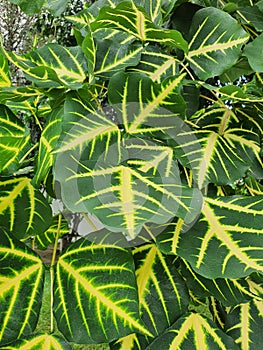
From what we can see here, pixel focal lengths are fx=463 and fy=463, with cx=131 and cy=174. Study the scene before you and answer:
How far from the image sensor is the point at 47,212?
46 cm

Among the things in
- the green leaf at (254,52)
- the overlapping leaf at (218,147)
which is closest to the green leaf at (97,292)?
the overlapping leaf at (218,147)

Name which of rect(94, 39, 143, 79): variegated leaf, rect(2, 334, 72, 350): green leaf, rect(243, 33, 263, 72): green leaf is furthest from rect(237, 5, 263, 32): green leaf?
rect(2, 334, 72, 350): green leaf

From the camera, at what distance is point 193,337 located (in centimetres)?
41

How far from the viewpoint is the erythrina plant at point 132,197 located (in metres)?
0.35

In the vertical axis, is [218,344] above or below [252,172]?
below

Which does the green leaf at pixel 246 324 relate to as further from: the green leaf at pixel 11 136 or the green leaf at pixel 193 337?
the green leaf at pixel 11 136

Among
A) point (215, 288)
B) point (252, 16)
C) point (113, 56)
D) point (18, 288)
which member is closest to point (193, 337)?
point (215, 288)

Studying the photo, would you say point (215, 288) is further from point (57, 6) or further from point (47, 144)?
point (57, 6)

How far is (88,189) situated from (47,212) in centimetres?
14

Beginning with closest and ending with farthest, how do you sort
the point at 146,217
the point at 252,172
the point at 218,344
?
the point at 146,217
the point at 218,344
the point at 252,172

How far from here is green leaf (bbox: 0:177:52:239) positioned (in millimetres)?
443

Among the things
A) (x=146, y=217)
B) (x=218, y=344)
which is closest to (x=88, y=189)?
(x=146, y=217)

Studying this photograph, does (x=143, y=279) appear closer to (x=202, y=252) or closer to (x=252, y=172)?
(x=202, y=252)

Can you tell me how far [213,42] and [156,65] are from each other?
69 mm
